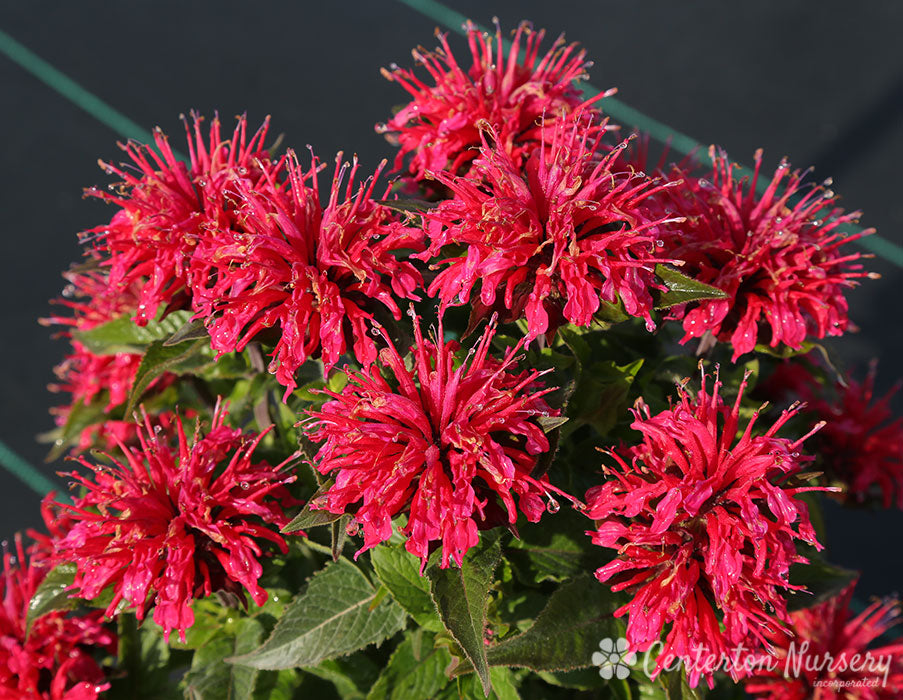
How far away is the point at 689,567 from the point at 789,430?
35cm

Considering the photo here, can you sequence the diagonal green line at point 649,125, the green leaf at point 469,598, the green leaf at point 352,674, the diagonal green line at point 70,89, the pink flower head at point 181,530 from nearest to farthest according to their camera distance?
the green leaf at point 469,598
the pink flower head at point 181,530
the green leaf at point 352,674
the diagonal green line at point 649,125
the diagonal green line at point 70,89

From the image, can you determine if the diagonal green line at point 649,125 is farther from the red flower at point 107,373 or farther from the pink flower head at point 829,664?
the red flower at point 107,373

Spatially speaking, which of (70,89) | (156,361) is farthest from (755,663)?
(70,89)

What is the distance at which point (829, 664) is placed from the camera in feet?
2.78

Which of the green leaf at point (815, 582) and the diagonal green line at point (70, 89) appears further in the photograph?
the diagonal green line at point (70, 89)

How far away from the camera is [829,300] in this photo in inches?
27.1

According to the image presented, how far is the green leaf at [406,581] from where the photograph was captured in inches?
25.2

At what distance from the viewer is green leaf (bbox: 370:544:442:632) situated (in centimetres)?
64

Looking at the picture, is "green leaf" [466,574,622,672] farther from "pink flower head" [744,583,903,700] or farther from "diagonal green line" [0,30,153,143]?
"diagonal green line" [0,30,153,143]

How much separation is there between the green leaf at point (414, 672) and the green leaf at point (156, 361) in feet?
1.02

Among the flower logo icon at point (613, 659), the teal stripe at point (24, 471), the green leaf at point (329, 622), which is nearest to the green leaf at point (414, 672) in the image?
the green leaf at point (329, 622)

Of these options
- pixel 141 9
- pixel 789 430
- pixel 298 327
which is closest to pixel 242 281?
pixel 298 327

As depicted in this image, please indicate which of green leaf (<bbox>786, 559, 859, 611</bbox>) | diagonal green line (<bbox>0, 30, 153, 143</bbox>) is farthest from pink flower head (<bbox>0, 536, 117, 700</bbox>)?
diagonal green line (<bbox>0, 30, 153, 143</bbox>)

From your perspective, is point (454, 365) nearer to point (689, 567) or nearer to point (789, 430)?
point (689, 567)
